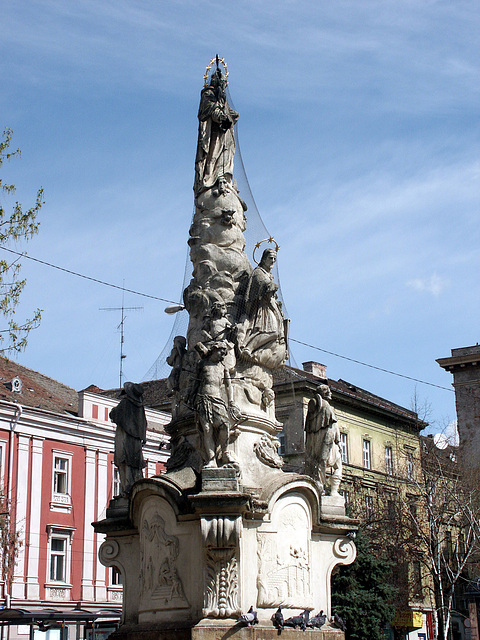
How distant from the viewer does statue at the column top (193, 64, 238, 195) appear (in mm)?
14289

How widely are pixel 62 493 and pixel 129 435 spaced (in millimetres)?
19916

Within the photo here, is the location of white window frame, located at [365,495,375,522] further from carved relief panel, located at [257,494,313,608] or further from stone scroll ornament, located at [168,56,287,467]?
carved relief panel, located at [257,494,313,608]

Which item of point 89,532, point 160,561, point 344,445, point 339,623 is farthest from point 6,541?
point 344,445

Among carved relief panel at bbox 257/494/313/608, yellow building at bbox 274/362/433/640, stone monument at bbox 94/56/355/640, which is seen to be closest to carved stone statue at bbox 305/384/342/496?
stone monument at bbox 94/56/355/640

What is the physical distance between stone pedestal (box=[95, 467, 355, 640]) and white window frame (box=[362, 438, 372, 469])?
33.0m

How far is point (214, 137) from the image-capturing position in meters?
14.6

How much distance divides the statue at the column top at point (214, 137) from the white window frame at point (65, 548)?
1958cm

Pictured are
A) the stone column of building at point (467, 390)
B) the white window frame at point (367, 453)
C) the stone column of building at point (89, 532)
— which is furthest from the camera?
the stone column of building at point (467, 390)

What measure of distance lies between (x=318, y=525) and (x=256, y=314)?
3070 mm

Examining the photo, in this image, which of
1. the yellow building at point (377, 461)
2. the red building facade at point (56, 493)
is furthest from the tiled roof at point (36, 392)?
the yellow building at point (377, 461)

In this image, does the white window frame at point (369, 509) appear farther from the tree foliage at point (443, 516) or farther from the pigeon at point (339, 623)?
the pigeon at point (339, 623)

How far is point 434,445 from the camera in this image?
31141mm

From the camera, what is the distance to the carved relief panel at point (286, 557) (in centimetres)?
1111

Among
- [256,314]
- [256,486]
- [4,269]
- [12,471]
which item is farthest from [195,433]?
[12,471]
